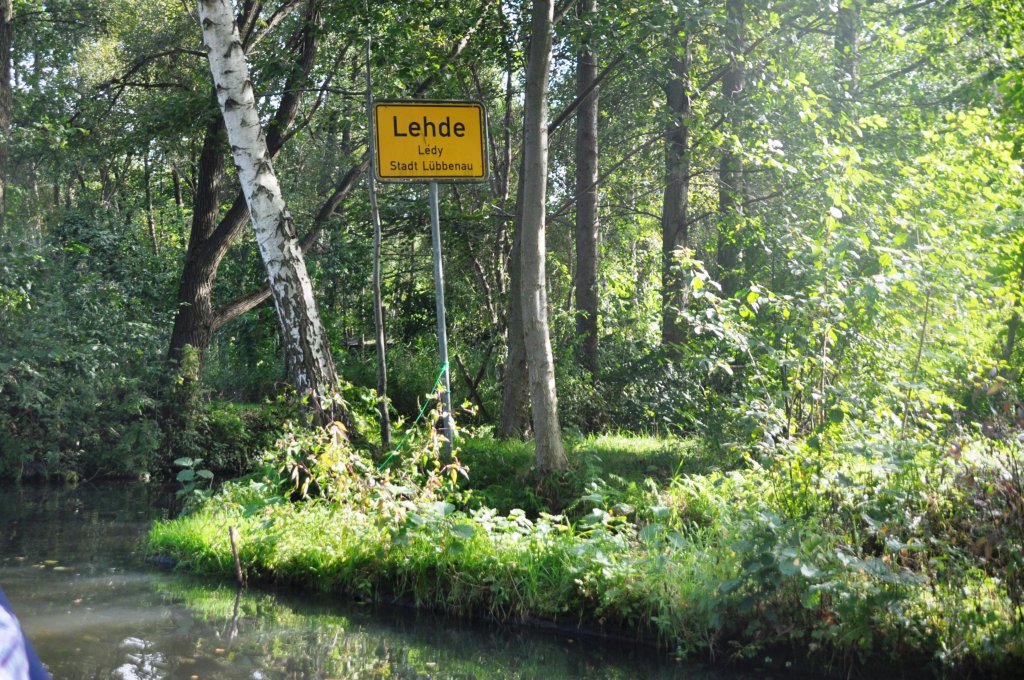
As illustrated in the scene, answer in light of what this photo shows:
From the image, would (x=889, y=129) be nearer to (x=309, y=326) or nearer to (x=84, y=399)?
(x=309, y=326)

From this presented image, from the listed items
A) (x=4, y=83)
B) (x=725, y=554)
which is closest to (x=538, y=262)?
(x=725, y=554)

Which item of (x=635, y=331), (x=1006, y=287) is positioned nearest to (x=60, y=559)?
(x=1006, y=287)

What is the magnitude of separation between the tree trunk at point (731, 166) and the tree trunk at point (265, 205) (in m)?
4.58

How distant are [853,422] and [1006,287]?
1977mm

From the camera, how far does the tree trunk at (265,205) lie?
10.2 metres

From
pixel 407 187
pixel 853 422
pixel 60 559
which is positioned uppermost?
pixel 407 187

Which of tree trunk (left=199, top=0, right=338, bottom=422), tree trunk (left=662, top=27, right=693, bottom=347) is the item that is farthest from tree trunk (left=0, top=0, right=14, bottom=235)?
tree trunk (left=662, top=27, right=693, bottom=347)

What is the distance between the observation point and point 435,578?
280 inches

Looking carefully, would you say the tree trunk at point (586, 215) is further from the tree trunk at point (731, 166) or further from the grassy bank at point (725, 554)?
the grassy bank at point (725, 554)

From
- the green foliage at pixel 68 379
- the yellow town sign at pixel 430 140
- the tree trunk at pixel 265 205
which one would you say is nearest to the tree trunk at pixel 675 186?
the yellow town sign at pixel 430 140

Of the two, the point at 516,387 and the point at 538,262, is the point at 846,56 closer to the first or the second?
the point at 516,387

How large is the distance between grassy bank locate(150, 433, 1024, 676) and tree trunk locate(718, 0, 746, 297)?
4.98 metres

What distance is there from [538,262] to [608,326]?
10.5 m

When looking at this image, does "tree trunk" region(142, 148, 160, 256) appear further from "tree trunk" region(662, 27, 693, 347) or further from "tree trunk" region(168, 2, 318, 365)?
"tree trunk" region(662, 27, 693, 347)
